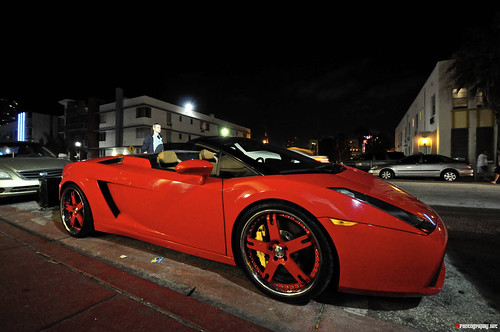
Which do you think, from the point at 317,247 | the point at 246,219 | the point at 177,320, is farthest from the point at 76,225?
the point at 317,247

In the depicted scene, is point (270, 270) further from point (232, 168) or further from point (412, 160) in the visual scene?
point (412, 160)

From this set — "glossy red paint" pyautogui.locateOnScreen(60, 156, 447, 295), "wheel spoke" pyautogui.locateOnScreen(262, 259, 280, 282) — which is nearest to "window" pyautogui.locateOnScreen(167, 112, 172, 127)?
"glossy red paint" pyautogui.locateOnScreen(60, 156, 447, 295)

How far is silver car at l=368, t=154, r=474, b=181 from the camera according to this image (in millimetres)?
10328

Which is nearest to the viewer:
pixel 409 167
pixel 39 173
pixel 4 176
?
pixel 4 176

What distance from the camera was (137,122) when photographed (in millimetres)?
33438

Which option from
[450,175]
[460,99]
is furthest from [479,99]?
[450,175]

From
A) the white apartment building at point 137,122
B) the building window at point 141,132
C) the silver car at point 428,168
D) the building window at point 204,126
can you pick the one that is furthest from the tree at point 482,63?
the building window at point 204,126

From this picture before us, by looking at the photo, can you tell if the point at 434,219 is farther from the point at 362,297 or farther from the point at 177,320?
the point at 177,320

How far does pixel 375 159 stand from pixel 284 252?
14905mm

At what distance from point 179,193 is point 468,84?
2173 cm

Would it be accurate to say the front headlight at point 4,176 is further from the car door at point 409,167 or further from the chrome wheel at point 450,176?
the chrome wheel at point 450,176

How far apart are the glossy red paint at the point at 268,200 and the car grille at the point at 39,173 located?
10.4 ft

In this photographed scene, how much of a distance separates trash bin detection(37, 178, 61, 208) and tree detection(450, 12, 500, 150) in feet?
72.4

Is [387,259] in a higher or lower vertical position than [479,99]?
lower
